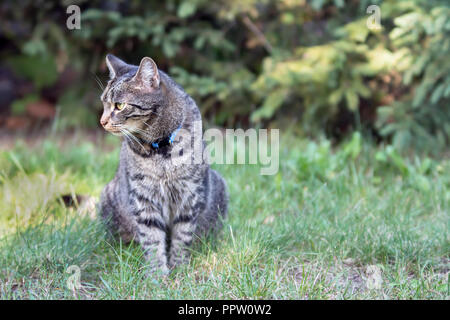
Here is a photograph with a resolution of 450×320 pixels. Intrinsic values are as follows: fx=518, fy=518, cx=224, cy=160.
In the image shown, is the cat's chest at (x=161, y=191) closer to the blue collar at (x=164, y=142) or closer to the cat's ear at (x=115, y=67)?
the blue collar at (x=164, y=142)

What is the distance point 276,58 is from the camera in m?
4.89

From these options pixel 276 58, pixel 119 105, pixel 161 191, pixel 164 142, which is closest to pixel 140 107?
pixel 119 105

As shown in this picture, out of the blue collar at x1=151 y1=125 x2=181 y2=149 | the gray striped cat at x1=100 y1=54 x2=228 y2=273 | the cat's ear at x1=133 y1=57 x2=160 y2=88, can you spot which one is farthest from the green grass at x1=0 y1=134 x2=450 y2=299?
the cat's ear at x1=133 y1=57 x2=160 y2=88

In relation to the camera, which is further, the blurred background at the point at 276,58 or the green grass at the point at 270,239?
the blurred background at the point at 276,58

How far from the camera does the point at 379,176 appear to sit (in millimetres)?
4199

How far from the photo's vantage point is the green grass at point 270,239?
2.46 m

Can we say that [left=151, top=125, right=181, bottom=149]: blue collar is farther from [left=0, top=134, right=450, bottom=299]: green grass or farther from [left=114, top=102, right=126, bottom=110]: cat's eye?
[left=0, top=134, right=450, bottom=299]: green grass

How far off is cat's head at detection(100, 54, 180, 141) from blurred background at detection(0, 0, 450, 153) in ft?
6.80

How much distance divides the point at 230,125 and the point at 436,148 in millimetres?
2027

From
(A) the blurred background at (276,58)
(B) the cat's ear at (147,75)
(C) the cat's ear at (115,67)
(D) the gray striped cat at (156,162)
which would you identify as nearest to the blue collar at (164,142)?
(D) the gray striped cat at (156,162)

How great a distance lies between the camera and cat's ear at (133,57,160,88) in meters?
2.61

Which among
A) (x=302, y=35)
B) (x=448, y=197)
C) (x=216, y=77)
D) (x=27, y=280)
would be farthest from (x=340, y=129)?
(x=27, y=280)

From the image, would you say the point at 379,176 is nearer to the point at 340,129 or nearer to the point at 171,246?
the point at 340,129

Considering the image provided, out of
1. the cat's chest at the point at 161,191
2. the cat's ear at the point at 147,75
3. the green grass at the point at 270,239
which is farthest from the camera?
the cat's chest at the point at 161,191
